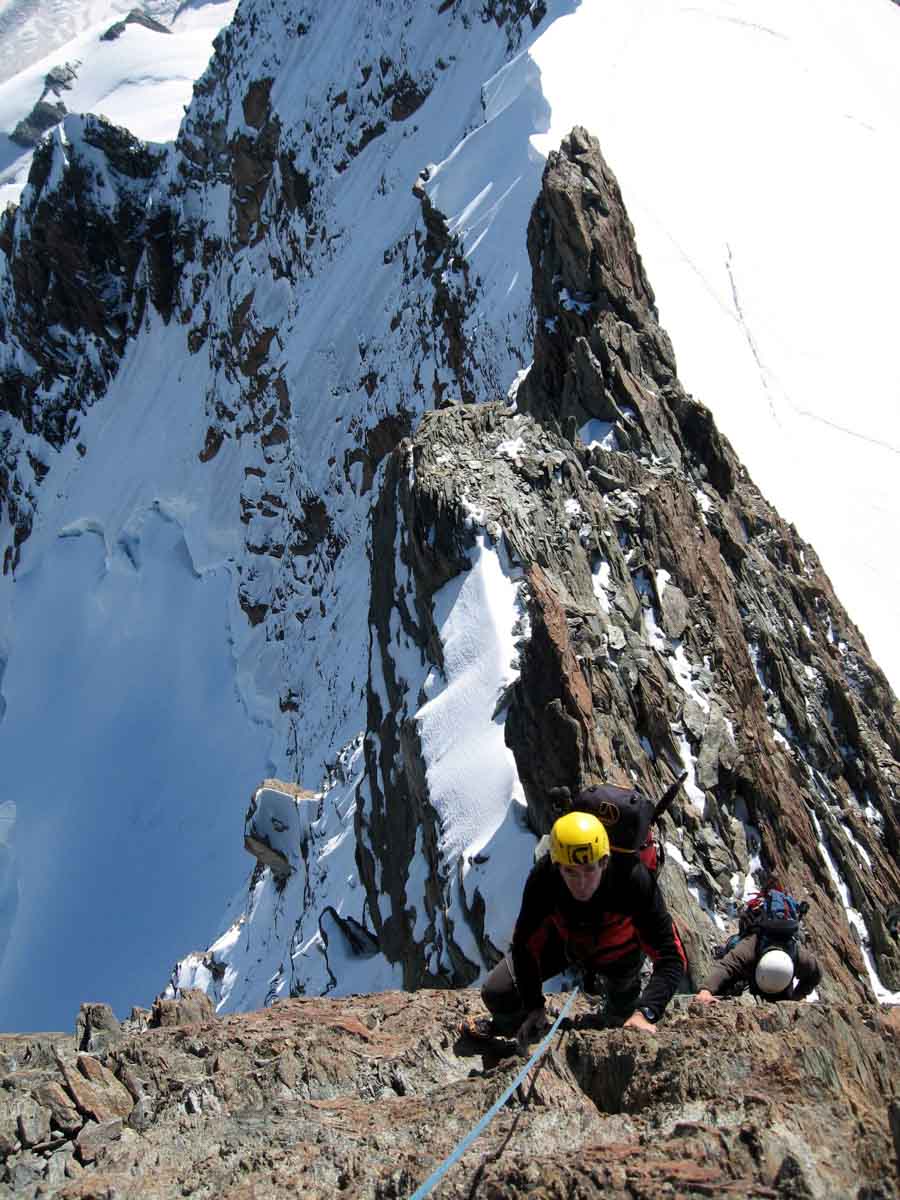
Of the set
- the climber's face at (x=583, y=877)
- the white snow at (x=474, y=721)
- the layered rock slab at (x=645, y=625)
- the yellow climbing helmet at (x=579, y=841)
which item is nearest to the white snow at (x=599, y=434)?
the layered rock slab at (x=645, y=625)

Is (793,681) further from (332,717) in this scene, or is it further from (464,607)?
(332,717)

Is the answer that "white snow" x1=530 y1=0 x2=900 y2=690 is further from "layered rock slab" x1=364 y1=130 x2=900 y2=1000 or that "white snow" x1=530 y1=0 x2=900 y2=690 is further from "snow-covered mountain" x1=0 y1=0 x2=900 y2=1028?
"layered rock slab" x1=364 y1=130 x2=900 y2=1000

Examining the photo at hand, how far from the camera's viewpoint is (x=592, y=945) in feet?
19.4

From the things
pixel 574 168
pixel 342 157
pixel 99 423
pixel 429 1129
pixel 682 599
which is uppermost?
pixel 342 157

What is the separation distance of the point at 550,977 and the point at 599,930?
370mm

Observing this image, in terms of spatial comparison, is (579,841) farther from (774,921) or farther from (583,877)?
(774,921)

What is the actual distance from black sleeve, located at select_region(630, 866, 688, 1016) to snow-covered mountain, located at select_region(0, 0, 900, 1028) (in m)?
4.65

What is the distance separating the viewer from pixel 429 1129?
17.0 ft

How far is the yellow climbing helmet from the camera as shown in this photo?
5281mm

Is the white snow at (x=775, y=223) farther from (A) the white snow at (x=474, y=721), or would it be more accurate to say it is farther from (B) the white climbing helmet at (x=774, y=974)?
(B) the white climbing helmet at (x=774, y=974)

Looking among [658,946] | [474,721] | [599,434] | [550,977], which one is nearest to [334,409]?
[599,434]

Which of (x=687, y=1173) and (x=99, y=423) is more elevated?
(x=99, y=423)

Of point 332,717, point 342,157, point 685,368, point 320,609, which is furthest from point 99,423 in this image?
point 685,368

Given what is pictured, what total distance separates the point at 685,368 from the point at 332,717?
512 inches
